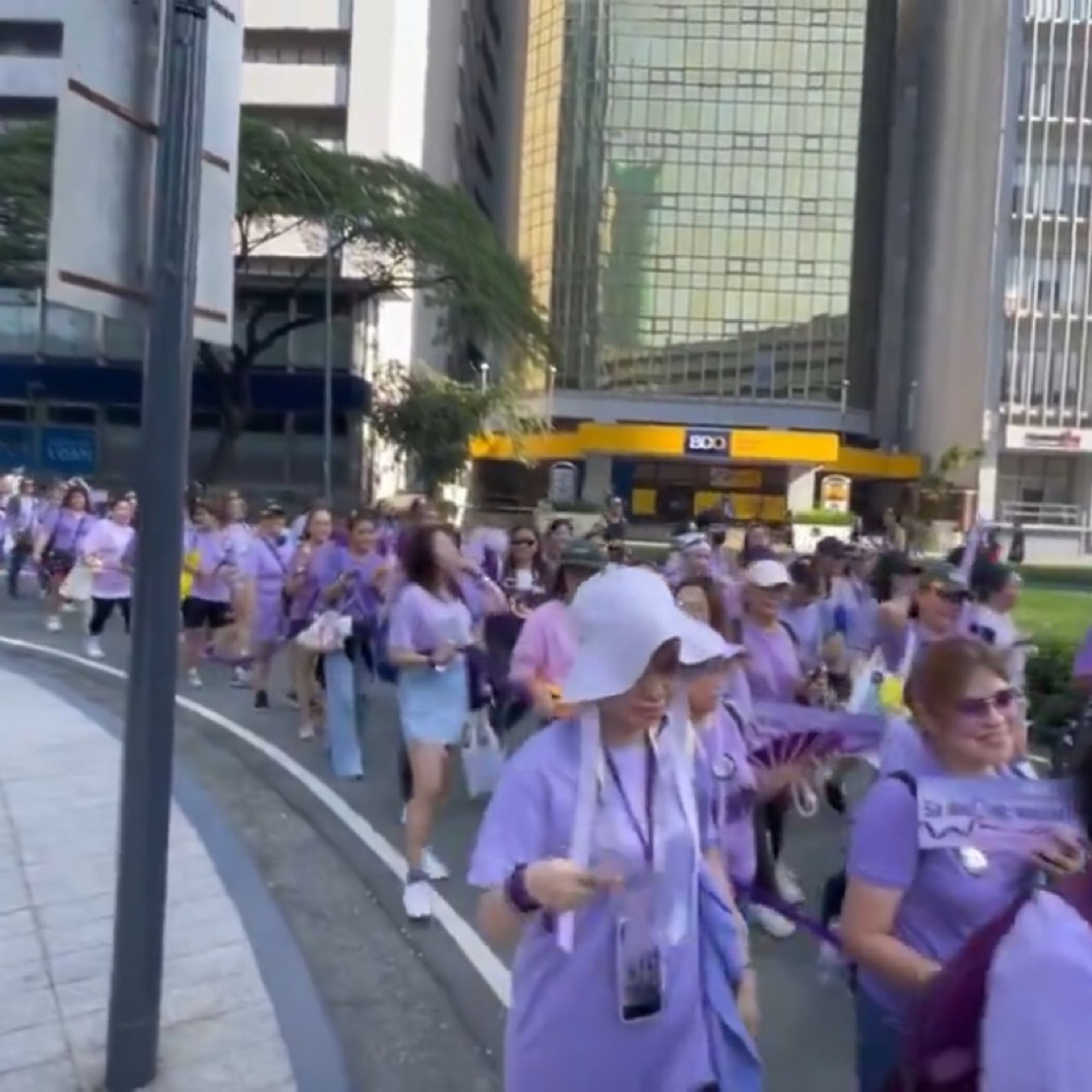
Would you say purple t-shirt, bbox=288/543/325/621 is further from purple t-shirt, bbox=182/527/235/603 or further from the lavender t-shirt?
the lavender t-shirt

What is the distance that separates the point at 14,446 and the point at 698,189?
138 feet

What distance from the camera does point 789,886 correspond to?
22.3 feet

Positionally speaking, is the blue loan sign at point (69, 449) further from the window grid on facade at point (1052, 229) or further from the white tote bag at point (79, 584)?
the window grid on facade at point (1052, 229)

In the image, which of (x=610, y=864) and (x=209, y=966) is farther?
(x=209, y=966)

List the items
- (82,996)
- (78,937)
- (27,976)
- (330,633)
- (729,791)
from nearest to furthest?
(729,791), (82,996), (27,976), (78,937), (330,633)

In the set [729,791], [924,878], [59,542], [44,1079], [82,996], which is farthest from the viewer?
[59,542]

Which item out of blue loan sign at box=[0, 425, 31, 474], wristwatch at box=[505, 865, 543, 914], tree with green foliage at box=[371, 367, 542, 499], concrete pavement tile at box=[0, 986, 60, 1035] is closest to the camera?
wristwatch at box=[505, 865, 543, 914]

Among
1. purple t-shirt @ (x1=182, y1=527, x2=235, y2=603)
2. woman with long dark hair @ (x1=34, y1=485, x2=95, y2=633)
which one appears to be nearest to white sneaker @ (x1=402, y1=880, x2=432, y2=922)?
purple t-shirt @ (x1=182, y1=527, x2=235, y2=603)

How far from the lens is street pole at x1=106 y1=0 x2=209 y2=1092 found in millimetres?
4117

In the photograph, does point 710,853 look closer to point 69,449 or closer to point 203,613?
point 203,613

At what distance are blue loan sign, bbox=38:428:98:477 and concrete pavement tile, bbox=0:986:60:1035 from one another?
46348mm

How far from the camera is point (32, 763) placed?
9.02 m

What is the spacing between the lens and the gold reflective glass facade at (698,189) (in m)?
77.6

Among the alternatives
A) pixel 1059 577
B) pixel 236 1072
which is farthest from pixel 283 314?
pixel 236 1072
